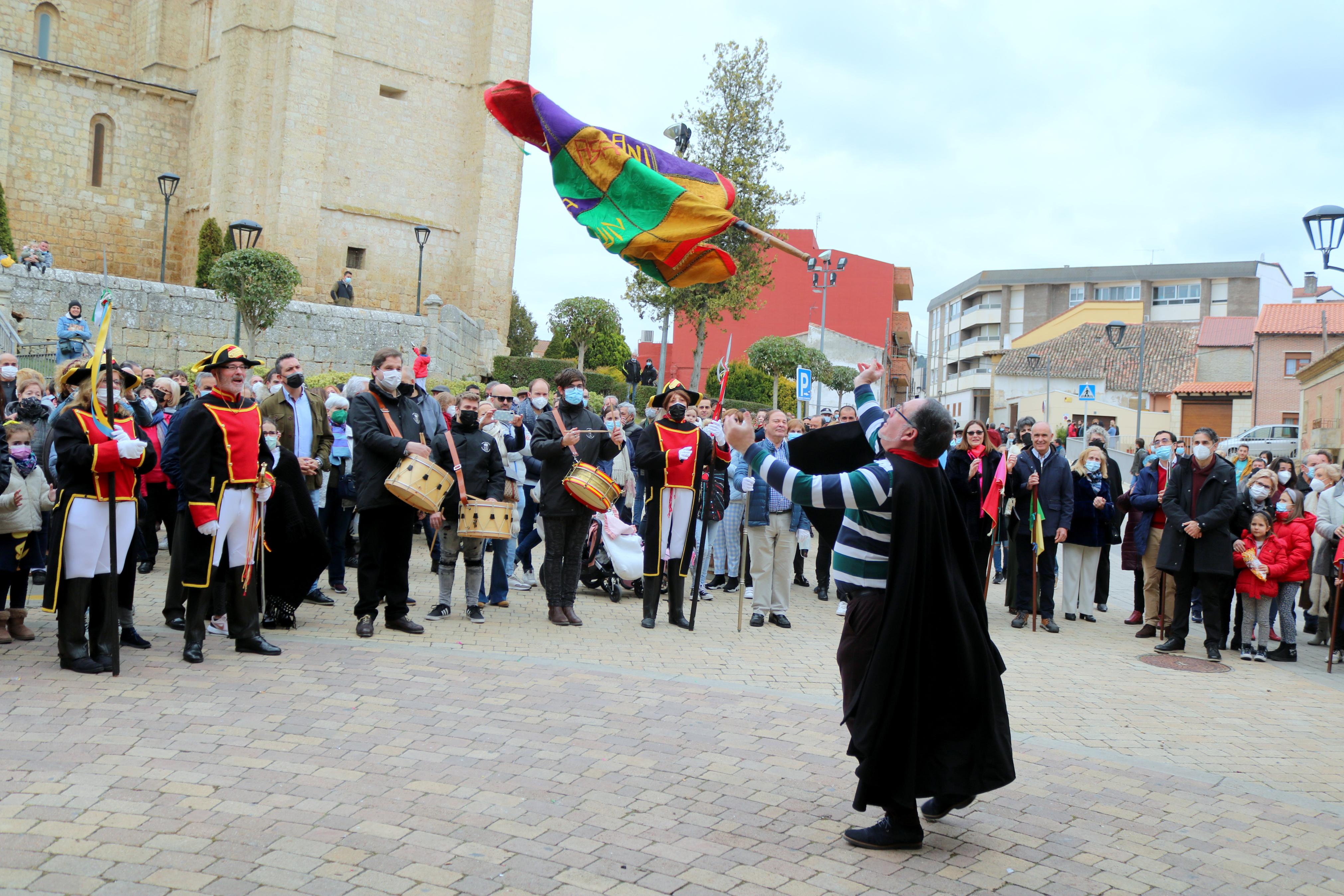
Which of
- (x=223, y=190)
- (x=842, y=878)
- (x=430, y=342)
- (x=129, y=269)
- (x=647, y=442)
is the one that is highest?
(x=223, y=190)

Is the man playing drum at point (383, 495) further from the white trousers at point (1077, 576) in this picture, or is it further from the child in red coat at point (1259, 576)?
the child in red coat at point (1259, 576)

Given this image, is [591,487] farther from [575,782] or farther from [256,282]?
[256,282]

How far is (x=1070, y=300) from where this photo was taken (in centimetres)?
7931

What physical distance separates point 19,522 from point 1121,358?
211ft

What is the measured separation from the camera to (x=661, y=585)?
9.52 metres

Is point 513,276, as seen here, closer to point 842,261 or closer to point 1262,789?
point 842,261

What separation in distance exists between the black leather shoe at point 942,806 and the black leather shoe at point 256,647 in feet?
14.7

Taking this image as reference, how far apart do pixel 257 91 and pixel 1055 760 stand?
112 ft

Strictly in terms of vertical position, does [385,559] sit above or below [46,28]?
below

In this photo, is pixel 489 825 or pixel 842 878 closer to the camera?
pixel 842 878

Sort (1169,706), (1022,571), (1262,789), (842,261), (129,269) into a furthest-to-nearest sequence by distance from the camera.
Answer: (129,269) < (842,261) < (1022,571) < (1169,706) < (1262,789)

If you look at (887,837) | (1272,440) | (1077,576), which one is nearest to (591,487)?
(887,837)

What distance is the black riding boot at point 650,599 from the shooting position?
9258 millimetres

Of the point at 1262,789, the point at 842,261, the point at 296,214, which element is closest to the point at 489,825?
the point at 1262,789
